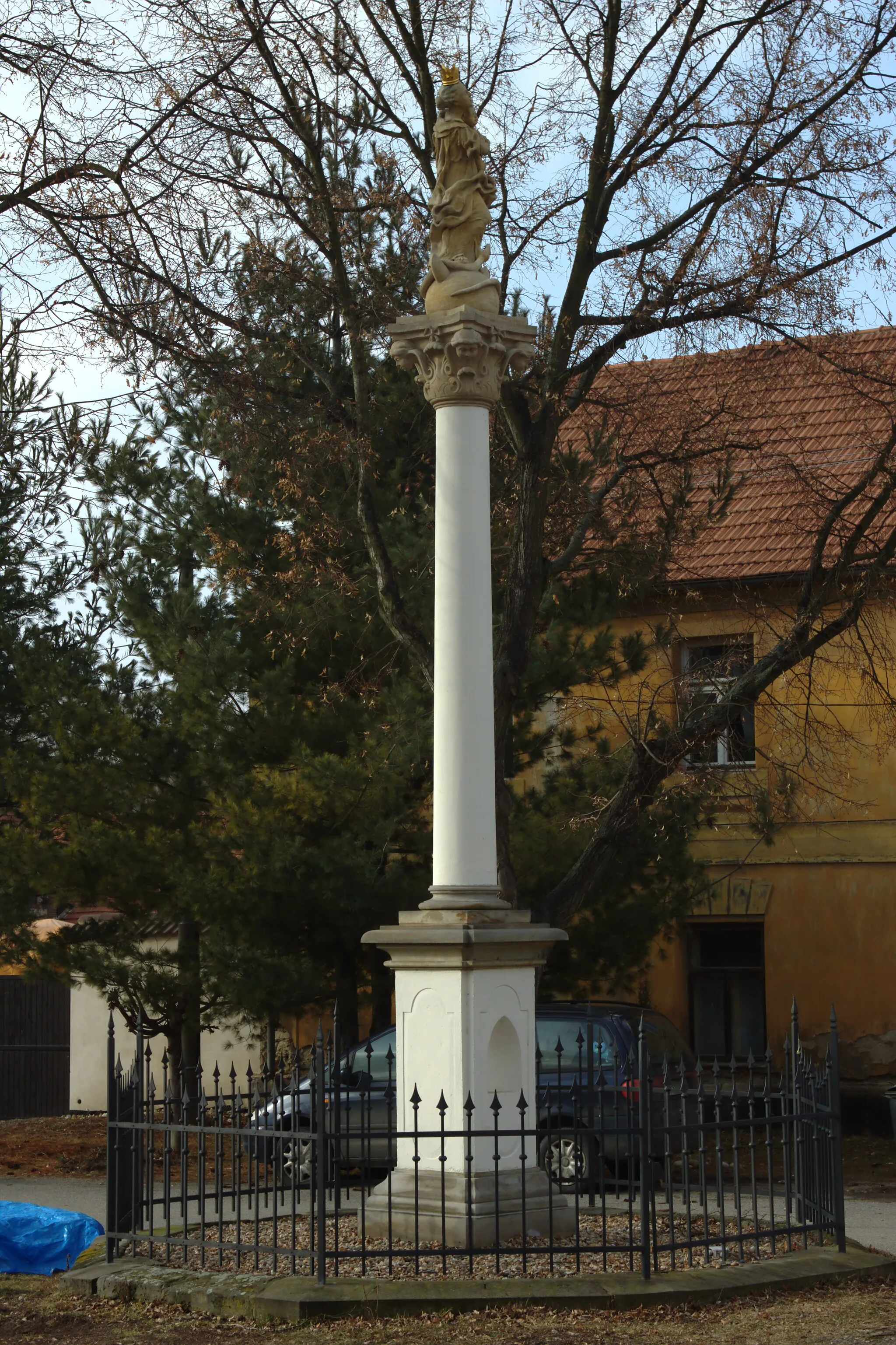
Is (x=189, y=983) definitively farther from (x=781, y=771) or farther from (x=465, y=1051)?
(x=465, y=1051)

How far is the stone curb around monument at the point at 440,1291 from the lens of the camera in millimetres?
8281

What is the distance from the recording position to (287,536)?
15141 millimetres

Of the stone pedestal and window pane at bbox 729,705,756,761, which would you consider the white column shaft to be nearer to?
the stone pedestal

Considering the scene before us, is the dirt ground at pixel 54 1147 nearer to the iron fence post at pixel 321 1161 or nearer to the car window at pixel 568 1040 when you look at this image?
the car window at pixel 568 1040

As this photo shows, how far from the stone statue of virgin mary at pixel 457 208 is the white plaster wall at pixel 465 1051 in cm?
434

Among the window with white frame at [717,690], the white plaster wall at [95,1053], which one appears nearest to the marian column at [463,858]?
the window with white frame at [717,690]

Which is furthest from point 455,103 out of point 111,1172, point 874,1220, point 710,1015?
point 710,1015

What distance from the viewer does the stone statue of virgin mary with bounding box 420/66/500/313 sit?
1084 centimetres

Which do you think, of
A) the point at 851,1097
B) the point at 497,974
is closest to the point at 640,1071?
the point at 497,974

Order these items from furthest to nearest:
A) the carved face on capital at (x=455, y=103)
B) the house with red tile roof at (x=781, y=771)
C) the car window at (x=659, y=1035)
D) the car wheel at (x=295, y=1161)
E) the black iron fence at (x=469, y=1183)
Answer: the house with red tile roof at (x=781, y=771) < the car window at (x=659, y=1035) < the carved face on capital at (x=455, y=103) < the car wheel at (x=295, y=1161) < the black iron fence at (x=469, y=1183)

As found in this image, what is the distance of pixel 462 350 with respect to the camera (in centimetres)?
1045

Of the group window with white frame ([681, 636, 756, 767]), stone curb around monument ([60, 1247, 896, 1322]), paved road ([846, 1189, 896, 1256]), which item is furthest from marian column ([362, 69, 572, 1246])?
window with white frame ([681, 636, 756, 767])

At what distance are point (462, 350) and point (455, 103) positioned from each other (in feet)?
5.91

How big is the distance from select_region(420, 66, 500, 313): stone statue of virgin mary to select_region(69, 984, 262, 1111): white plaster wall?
49.4 feet
